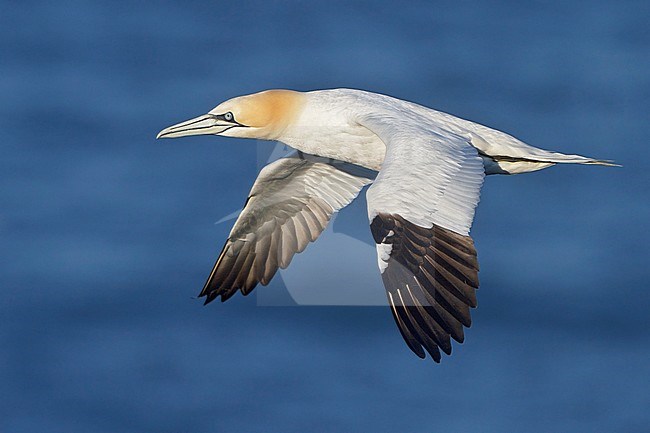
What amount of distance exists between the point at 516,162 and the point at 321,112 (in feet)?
4.56

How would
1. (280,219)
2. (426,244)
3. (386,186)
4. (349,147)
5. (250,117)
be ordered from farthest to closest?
(280,219) < (250,117) < (349,147) < (386,186) < (426,244)

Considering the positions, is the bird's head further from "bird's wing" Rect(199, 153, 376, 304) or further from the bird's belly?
"bird's wing" Rect(199, 153, 376, 304)

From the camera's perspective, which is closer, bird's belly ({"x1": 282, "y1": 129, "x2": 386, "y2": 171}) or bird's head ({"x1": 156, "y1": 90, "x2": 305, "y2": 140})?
bird's belly ({"x1": 282, "y1": 129, "x2": 386, "y2": 171})

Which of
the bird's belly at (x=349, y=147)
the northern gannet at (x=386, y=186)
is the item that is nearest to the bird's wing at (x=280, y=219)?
the northern gannet at (x=386, y=186)

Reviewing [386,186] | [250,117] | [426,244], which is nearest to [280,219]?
[250,117]

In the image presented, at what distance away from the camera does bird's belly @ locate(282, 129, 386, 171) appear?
1069cm

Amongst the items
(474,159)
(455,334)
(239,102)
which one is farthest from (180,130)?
(455,334)

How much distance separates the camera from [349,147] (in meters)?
10.8

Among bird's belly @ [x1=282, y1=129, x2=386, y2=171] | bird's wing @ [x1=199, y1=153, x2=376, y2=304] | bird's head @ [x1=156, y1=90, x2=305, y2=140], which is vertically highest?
bird's head @ [x1=156, y1=90, x2=305, y2=140]

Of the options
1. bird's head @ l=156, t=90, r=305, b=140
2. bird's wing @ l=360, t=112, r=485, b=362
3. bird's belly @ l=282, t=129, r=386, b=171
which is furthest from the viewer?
bird's head @ l=156, t=90, r=305, b=140

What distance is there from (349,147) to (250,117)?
73 centimetres

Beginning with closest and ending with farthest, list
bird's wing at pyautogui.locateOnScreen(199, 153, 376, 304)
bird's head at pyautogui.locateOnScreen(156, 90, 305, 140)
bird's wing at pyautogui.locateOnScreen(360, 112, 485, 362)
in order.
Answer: bird's wing at pyautogui.locateOnScreen(360, 112, 485, 362)
bird's head at pyautogui.locateOnScreen(156, 90, 305, 140)
bird's wing at pyautogui.locateOnScreen(199, 153, 376, 304)

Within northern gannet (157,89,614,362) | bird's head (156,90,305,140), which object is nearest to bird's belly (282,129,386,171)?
northern gannet (157,89,614,362)

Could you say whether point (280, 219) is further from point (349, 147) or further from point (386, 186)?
point (386, 186)
